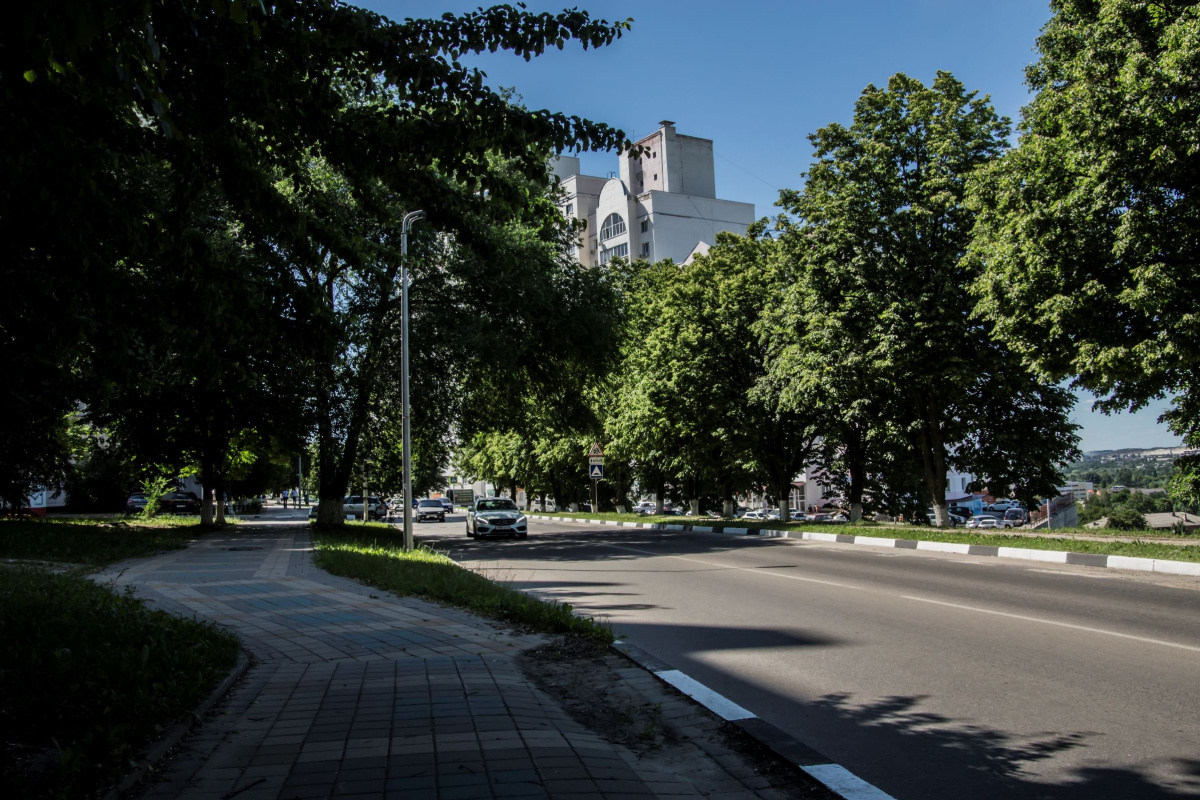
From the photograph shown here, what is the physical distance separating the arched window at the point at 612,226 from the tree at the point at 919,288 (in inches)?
2058

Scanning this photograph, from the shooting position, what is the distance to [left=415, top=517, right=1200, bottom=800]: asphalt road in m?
4.40

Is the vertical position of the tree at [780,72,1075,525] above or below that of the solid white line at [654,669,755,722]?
above

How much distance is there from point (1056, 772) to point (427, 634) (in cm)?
525

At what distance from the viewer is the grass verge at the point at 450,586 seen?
811 cm

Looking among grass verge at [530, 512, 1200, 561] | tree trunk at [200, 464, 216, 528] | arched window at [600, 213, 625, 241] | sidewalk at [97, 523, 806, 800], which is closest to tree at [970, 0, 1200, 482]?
grass verge at [530, 512, 1200, 561]

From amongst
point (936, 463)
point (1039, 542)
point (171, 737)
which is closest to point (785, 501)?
point (936, 463)

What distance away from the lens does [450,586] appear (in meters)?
10.5

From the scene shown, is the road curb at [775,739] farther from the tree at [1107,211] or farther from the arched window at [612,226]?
the arched window at [612,226]

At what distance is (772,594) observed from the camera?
37.2 feet

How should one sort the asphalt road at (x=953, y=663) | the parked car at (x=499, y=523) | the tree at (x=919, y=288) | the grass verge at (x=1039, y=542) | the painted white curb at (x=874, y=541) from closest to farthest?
the asphalt road at (x=953, y=663) → the grass verge at (x=1039, y=542) → the painted white curb at (x=874, y=541) → the tree at (x=919, y=288) → the parked car at (x=499, y=523)

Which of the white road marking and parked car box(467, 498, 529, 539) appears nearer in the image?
the white road marking

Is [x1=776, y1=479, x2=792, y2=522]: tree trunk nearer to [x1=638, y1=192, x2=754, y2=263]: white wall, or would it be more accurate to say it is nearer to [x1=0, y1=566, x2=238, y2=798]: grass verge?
[x1=0, y1=566, x2=238, y2=798]: grass verge

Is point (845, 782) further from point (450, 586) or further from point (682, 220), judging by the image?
point (682, 220)


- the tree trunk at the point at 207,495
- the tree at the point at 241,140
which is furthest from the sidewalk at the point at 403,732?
the tree trunk at the point at 207,495
